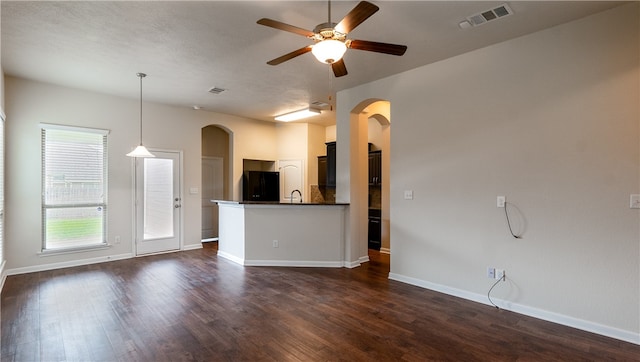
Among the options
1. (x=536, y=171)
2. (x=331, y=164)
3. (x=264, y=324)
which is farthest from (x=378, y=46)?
(x=331, y=164)

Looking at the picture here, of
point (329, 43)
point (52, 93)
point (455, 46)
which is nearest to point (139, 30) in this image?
point (329, 43)

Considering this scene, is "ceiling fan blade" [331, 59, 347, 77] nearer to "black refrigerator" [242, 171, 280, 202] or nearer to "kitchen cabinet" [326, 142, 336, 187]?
"kitchen cabinet" [326, 142, 336, 187]

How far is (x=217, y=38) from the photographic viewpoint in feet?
10.9

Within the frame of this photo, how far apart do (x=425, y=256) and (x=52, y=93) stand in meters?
6.21

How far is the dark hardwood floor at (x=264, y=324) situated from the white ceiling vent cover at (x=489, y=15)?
2.94 m

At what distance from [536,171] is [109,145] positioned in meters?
6.41

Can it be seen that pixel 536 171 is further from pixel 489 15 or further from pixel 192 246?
pixel 192 246

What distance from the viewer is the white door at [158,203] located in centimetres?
584

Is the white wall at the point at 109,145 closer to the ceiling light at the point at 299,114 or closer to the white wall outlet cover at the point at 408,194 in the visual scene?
the ceiling light at the point at 299,114

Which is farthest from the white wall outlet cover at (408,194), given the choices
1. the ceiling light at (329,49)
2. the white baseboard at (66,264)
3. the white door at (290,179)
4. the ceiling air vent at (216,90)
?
the white baseboard at (66,264)

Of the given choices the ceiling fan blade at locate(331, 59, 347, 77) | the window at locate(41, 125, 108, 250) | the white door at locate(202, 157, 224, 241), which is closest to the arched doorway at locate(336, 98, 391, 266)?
the ceiling fan blade at locate(331, 59, 347, 77)

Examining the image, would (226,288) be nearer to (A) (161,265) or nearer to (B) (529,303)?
(A) (161,265)

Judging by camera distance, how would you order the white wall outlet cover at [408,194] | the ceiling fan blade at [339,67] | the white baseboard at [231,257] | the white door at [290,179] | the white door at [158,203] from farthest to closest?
the white door at [290,179], the white door at [158,203], the white baseboard at [231,257], the white wall outlet cover at [408,194], the ceiling fan blade at [339,67]

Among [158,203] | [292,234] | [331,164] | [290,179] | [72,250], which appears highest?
[331,164]
